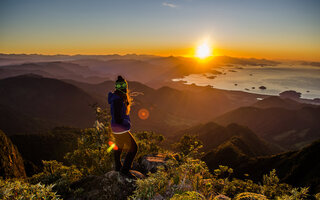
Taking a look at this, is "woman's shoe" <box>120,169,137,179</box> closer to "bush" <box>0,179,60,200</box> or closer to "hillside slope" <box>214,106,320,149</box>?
"bush" <box>0,179,60,200</box>

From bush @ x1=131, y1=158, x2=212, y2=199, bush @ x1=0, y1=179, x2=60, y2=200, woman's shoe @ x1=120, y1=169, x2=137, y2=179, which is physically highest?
bush @ x1=0, y1=179, x2=60, y2=200

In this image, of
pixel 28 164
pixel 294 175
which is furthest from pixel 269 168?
pixel 28 164

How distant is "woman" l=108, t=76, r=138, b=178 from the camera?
5061mm

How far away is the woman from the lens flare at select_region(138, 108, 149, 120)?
536 ft

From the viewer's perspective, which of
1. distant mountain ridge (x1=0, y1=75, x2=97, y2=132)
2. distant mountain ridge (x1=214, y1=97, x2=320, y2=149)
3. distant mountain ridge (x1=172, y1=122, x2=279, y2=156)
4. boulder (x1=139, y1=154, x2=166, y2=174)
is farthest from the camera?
distant mountain ridge (x1=0, y1=75, x2=97, y2=132)

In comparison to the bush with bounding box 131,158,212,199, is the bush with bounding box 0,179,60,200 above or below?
above

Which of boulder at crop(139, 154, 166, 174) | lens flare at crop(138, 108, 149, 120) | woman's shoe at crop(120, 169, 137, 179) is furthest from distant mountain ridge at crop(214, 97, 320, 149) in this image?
woman's shoe at crop(120, 169, 137, 179)

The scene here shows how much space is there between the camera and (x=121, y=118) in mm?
5082

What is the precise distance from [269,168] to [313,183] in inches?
547

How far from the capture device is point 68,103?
542ft

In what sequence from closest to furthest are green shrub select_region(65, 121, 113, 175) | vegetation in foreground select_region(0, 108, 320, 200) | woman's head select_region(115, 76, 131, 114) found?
vegetation in foreground select_region(0, 108, 320, 200) → woman's head select_region(115, 76, 131, 114) → green shrub select_region(65, 121, 113, 175)

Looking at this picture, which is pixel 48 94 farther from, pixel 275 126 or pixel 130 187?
pixel 275 126

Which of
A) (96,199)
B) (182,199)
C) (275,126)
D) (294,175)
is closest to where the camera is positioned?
(182,199)

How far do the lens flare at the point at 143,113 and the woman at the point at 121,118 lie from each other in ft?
536
